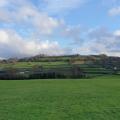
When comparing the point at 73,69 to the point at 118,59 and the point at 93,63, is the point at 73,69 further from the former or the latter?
the point at 118,59

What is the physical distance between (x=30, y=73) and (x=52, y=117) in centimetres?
8004

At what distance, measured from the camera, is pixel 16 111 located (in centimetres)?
2059

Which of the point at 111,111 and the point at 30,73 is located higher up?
the point at 30,73

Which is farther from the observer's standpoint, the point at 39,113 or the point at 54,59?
the point at 54,59

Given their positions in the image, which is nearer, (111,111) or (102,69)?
(111,111)

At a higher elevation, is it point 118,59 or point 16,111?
point 118,59

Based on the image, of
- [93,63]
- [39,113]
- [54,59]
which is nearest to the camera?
[39,113]

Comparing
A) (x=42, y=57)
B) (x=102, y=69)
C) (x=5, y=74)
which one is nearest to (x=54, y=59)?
(x=42, y=57)

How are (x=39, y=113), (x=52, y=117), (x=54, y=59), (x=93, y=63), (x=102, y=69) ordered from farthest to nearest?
(x=54, y=59) < (x=93, y=63) < (x=102, y=69) < (x=39, y=113) < (x=52, y=117)

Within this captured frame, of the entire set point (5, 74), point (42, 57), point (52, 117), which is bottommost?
point (52, 117)

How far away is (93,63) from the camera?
376 ft

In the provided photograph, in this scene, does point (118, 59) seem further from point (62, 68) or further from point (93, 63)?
point (62, 68)

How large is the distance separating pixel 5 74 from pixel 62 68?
58.6 ft

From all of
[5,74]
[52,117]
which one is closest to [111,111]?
[52,117]
